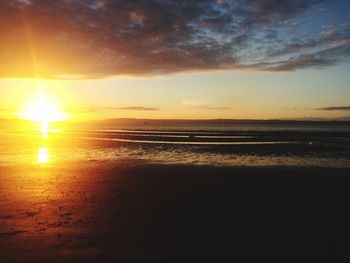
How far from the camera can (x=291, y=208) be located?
49.0 feet

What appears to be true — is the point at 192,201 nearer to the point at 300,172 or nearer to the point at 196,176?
the point at 196,176

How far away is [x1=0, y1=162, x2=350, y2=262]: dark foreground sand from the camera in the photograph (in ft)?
32.3

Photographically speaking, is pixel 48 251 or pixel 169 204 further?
pixel 169 204

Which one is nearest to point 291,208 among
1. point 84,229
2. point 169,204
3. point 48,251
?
point 169,204

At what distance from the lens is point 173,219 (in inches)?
521

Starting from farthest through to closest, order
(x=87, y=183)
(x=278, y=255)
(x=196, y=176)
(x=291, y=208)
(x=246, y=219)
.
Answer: (x=196, y=176), (x=87, y=183), (x=291, y=208), (x=246, y=219), (x=278, y=255)

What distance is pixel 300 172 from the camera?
86.5 feet

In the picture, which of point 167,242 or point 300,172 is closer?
point 167,242

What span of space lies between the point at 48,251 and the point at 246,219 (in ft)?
23.7

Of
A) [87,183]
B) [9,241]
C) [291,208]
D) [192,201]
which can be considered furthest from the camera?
[87,183]

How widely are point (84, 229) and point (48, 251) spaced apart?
2.07 meters

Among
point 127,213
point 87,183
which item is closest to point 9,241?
point 127,213

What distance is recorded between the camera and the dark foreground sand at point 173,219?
9859 mm

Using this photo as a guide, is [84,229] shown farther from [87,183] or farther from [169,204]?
[87,183]
